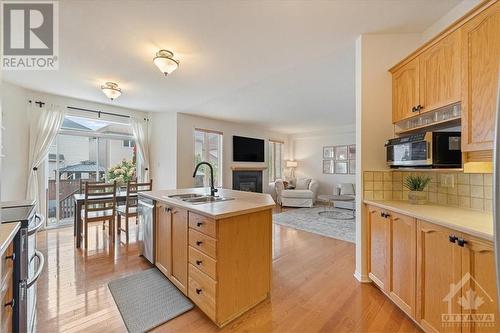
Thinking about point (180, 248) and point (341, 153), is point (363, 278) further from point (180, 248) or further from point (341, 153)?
point (341, 153)

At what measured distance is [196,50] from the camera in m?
2.49

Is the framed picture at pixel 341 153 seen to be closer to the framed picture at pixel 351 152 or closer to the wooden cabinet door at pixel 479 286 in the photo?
the framed picture at pixel 351 152

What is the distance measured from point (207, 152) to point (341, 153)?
4275 millimetres

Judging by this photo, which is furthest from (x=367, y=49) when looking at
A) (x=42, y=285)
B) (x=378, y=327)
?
(x=42, y=285)

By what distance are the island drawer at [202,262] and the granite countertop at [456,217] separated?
1.51 metres

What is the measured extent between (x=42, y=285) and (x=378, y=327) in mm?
3105

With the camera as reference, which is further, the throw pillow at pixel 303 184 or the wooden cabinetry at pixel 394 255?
the throw pillow at pixel 303 184

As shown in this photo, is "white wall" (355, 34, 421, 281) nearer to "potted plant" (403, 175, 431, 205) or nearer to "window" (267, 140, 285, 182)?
"potted plant" (403, 175, 431, 205)

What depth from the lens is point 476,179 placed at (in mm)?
1671

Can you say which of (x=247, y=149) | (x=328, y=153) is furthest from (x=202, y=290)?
(x=328, y=153)

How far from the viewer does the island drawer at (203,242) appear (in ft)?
5.23

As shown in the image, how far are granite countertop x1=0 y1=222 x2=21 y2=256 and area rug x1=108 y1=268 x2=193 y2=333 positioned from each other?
1.06m

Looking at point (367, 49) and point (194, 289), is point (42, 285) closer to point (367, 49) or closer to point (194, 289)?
point (194, 289)

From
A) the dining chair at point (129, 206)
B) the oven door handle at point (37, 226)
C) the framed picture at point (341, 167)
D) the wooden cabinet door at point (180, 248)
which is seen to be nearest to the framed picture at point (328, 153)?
the framed picture at point (341, 167)
